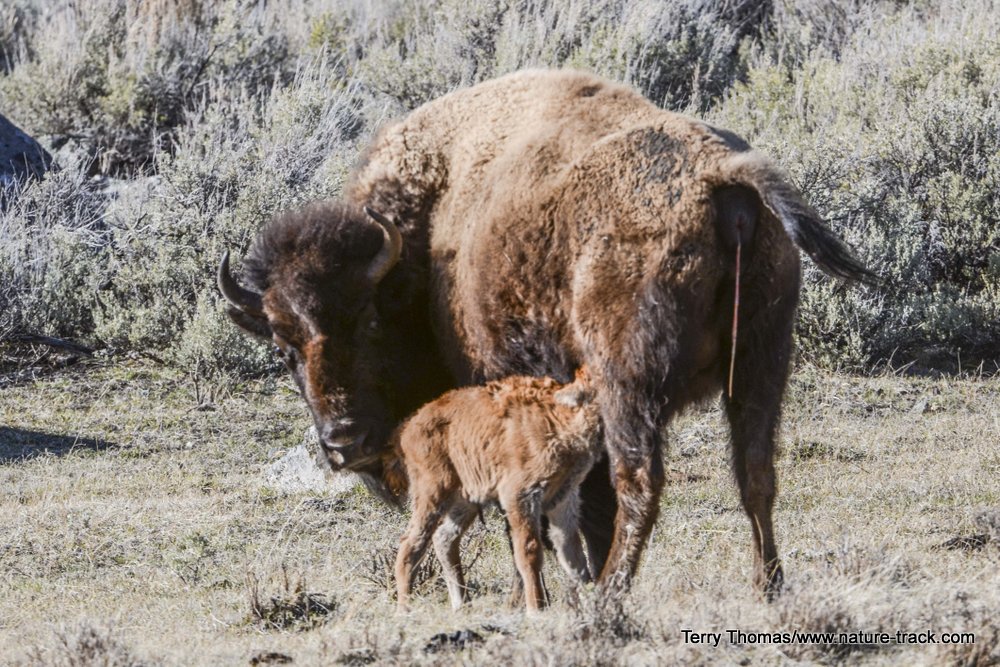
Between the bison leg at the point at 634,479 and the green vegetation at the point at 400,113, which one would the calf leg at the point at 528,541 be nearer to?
the bison leg at the point at 634,479

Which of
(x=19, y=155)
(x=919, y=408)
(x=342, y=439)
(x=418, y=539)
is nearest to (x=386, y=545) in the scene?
(x=342, y=439)

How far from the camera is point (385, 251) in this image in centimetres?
610

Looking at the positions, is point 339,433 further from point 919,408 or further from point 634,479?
point 919,408

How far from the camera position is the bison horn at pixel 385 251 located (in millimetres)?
6074

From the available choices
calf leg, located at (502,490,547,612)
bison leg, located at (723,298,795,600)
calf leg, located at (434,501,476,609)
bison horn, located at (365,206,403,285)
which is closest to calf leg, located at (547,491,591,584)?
calf leg, located at (502,490,547,612)

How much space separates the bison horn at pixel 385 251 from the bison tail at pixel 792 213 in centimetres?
153

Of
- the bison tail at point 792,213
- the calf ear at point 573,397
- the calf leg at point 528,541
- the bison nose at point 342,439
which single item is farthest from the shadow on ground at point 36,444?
the bison tail at point 792,213

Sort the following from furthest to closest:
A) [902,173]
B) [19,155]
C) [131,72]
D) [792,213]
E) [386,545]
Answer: [131,72] < [19,155] < [902,173] < [386,545] < [792,213]

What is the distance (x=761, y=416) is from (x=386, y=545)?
213 centimetres

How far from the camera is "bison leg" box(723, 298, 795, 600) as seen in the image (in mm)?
5375

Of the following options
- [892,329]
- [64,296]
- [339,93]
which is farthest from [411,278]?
[339,93]

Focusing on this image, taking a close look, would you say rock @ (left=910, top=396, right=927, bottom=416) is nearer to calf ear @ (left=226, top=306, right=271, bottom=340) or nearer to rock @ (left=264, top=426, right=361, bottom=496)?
rock @ (left=264, top=426, right=361, bottom=496)

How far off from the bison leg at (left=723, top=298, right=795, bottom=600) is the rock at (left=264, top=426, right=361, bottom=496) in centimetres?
315

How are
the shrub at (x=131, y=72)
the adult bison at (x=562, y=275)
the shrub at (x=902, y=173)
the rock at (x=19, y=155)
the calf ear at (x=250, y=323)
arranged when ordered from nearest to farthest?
the adult bison at (x=562, y=275), the calf ear at (x=250, y=323), the shrub at (x=902, y=173), the rock at (x=19, y=155), the shrub at (x=131, y=72)
